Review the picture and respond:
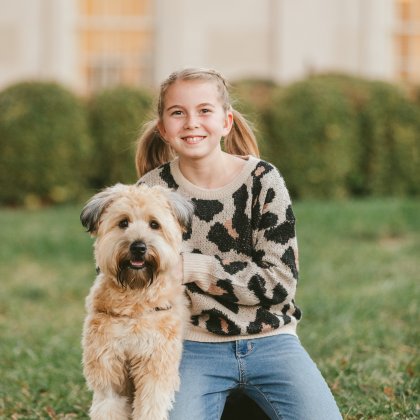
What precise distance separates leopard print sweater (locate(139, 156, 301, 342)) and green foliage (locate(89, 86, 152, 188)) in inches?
287

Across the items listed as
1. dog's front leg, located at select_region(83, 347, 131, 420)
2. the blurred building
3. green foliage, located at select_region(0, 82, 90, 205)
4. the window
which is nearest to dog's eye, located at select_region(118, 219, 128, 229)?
dog's front leg, located at select_region(83, 347, 131, 420)

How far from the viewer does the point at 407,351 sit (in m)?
4.94

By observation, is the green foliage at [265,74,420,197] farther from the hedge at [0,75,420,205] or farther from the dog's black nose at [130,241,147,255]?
the dog's black nose at [130,241,147,255]

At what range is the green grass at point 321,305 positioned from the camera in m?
4.10

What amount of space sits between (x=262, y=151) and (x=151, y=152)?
265 inches

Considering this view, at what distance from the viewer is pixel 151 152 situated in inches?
143

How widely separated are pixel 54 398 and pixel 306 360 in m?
1.59

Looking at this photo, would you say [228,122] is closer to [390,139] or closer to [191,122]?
[191,122]

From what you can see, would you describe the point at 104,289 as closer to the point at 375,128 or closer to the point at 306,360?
the point at 306,360

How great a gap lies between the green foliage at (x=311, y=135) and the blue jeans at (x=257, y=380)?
24.8 ft

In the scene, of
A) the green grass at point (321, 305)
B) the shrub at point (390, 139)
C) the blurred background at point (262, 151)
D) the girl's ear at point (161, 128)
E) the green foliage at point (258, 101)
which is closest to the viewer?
the girl's ear at point (161, 128)

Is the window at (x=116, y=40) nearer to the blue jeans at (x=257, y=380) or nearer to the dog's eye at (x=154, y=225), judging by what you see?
the blue jeans at (x=257, y=380)

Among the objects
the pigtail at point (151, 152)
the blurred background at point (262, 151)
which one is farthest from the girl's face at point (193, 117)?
the blurred background at point (262, 151)

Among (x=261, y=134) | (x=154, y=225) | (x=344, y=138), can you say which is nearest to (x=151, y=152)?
(x=154, y=225)
